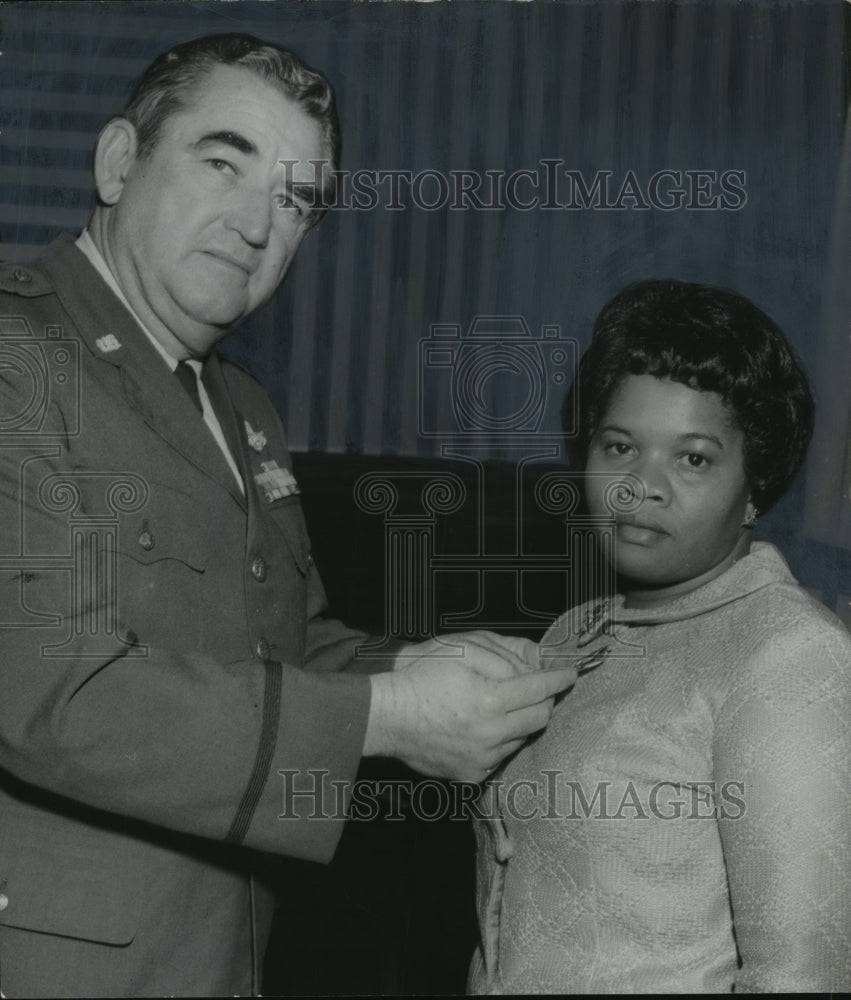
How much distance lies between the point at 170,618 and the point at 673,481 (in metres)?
0.66

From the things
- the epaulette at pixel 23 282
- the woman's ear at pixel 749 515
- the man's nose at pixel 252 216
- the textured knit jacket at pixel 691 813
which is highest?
the man's nose at pixel 252 216

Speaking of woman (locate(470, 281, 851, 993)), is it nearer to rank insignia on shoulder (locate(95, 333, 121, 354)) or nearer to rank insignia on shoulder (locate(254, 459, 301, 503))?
rank insignia on shoulder (locate(254, 459, 301, 503))

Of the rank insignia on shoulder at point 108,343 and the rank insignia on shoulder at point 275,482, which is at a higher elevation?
the rank insignia on shoulder at point 108,343

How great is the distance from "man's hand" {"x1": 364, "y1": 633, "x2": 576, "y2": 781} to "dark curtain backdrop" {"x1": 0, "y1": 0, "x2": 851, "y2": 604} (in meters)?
0.39

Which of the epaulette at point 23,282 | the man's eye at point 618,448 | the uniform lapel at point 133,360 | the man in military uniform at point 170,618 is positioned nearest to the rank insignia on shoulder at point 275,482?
the man in military uniform at point 170,618

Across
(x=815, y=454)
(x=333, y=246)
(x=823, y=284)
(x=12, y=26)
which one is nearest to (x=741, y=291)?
(x=823, y=284)

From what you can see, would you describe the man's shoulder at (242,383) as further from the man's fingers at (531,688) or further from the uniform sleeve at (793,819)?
the uniform sleeve at (793,819)

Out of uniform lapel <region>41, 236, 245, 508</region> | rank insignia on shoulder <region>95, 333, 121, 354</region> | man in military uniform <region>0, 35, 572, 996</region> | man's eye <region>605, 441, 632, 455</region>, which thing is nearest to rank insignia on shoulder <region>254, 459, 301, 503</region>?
man in military uniform <region>0, 35, 572, 996</region>

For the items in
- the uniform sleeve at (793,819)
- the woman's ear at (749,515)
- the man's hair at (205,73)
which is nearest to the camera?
the uniform sleeve at (793,819)

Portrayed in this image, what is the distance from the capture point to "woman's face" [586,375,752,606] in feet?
4.25

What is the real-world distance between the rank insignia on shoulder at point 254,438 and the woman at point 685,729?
48 cm

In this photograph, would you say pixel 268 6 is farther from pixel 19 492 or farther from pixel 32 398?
pixel 19 492

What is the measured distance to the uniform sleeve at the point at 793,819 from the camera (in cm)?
114

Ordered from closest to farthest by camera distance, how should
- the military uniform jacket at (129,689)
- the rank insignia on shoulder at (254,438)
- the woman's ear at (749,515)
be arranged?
the military uniform jacket at (129,689) → the woman's ear at (749,515) → the rank insignia on shoulder at (254,438)
